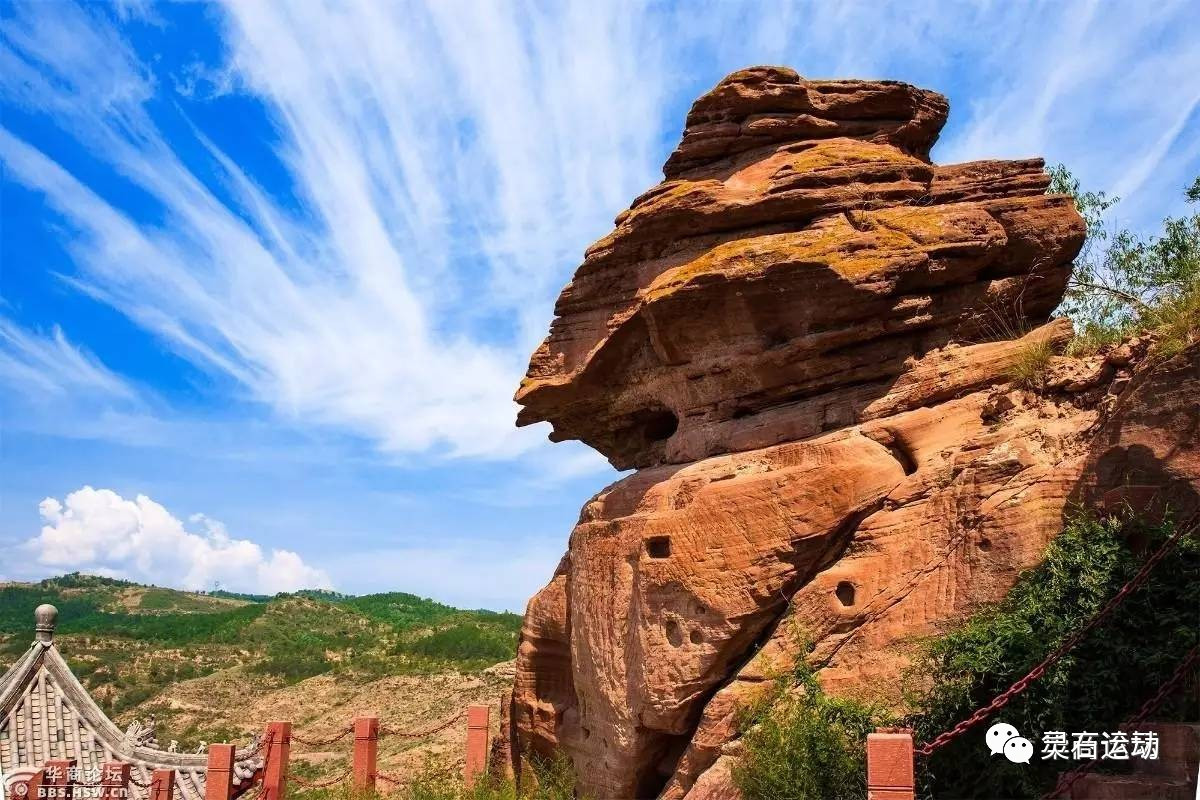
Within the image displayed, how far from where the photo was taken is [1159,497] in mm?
9250

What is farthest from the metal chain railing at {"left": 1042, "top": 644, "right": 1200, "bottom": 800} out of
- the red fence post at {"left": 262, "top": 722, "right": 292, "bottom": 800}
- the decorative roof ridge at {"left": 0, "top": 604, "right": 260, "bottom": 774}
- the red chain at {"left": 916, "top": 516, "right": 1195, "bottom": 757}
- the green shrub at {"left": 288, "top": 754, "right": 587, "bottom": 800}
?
the decorative roof ridge at {"left": 0, "top": 604, "right": 260, "bottom": 774}

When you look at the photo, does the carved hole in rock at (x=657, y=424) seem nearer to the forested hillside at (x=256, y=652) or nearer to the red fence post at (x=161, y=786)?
the red fence post at (x=161, y=786)

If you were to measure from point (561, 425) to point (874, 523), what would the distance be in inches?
273

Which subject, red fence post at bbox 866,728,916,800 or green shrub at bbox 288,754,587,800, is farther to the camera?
green shrub at bbox 288,754,587,800

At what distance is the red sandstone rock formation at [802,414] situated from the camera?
34.4ft

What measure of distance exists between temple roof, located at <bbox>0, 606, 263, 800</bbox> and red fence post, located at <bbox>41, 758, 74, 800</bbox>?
1.35m

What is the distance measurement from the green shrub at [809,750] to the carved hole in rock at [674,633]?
1801mm

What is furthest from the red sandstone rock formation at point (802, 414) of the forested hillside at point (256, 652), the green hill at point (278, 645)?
the green hill at point (278, 645)

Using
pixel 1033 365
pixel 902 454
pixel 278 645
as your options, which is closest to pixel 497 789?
pixel 902 454

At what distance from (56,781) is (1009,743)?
13.9 m

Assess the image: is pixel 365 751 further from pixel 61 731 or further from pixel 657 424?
pixel 657 424

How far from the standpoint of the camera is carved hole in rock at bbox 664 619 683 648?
39.6 ft

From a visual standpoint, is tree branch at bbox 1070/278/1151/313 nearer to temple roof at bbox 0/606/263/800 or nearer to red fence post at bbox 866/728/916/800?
red fence post at bbox 866/728/916/800

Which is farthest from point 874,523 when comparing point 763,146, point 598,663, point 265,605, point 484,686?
point 265,605
